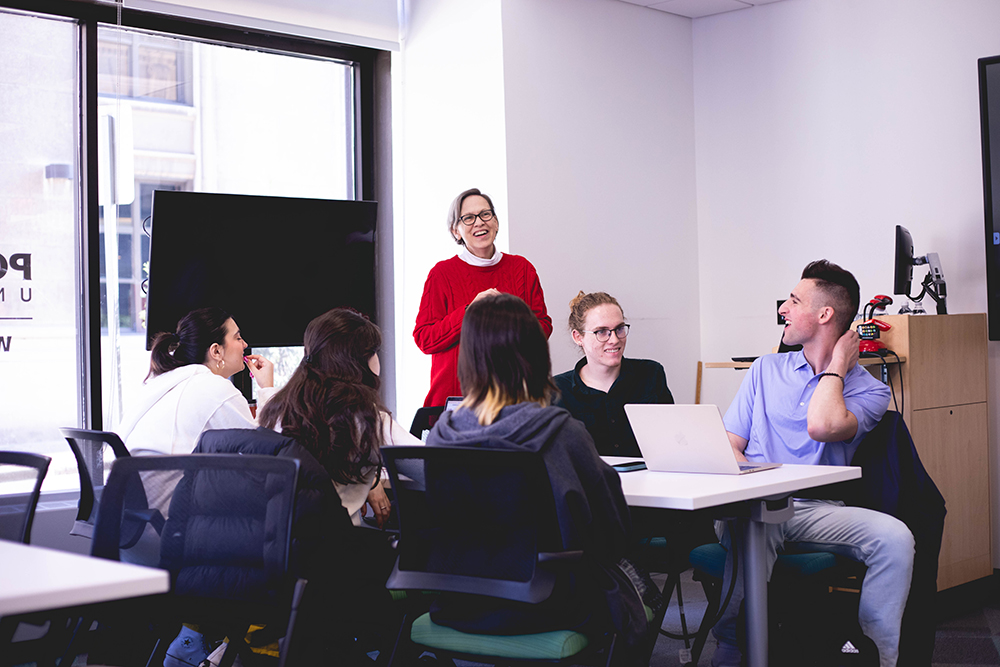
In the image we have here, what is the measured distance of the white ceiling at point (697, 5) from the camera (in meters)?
5.50

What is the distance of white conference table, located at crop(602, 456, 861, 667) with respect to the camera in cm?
238

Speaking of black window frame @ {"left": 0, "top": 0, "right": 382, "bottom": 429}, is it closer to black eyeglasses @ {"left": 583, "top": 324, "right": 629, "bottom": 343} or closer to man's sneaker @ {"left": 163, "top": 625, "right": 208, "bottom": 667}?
man's sneaker @ {"left": 163, "top": 625, "right": 208, "bottom": 667}

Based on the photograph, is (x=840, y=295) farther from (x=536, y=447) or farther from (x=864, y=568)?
(x=536, y=447)

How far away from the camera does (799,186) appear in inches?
212

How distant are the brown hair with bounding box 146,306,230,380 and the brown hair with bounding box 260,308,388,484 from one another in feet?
2.73

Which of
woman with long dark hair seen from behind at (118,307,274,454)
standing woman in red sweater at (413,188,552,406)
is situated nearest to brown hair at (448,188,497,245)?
standing woman in red sweater at (413,188,552,406)

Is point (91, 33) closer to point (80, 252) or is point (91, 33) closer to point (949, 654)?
point (80, 252)

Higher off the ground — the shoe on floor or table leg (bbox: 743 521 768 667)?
table leg (bbox: 743 521 768 667)

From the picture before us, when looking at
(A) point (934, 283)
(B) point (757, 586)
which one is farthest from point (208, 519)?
(A) point (934, 283)

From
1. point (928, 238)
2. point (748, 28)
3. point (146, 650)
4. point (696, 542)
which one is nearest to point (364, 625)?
point (146, 650)

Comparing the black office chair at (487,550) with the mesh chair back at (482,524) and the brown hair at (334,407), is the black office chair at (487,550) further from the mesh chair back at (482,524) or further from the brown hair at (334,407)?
the brown hair at (334,407)

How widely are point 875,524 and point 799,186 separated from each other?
118 inches

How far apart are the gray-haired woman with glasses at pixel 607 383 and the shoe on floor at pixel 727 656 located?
82cm

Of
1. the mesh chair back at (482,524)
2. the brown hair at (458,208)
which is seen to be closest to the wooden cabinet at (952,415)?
the brown hair at (458,208)
